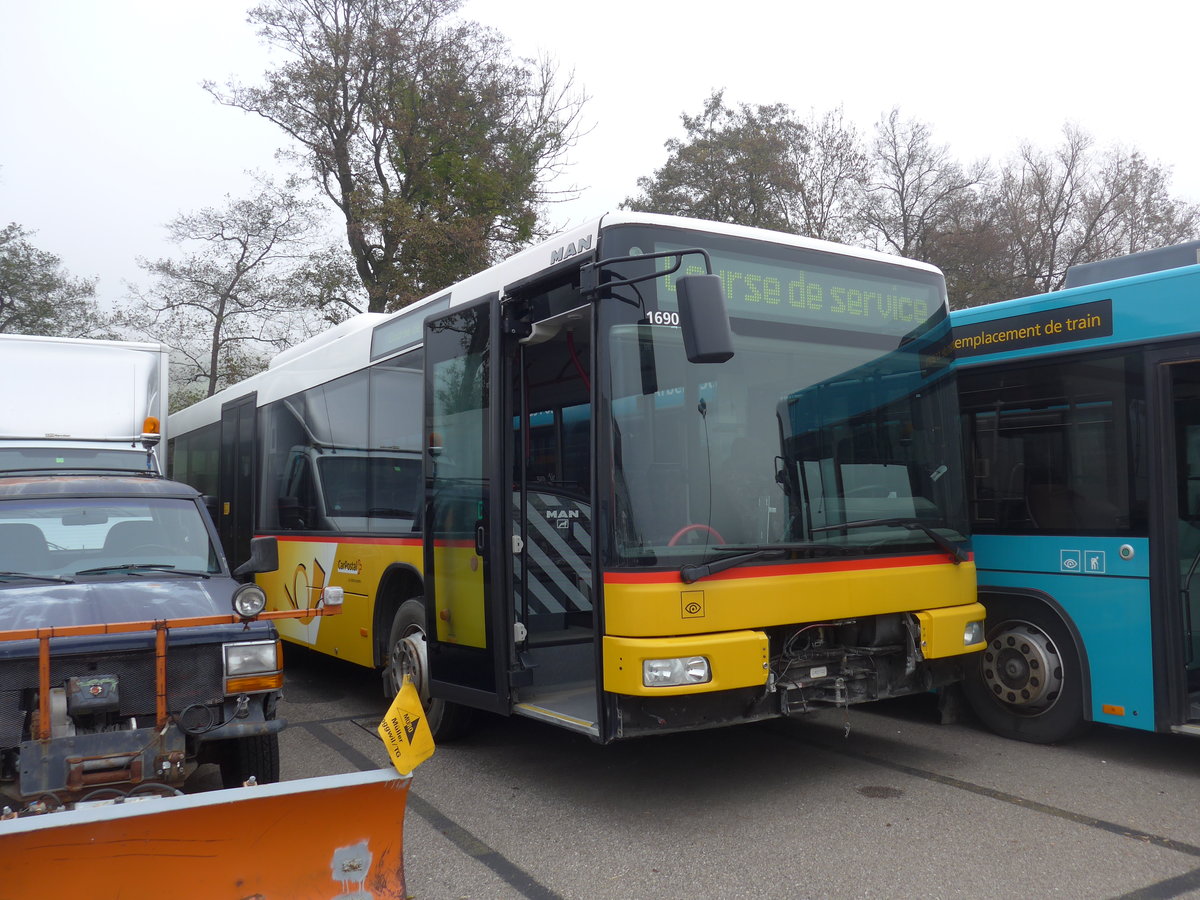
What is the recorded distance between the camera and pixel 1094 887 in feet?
14.2

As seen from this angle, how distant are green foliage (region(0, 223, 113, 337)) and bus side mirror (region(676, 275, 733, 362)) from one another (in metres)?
32.4

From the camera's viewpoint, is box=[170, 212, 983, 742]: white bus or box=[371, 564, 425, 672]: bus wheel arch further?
box=[371, 564, 425, 672]: bus wheel arch

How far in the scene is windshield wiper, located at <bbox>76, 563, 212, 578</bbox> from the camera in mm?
5633

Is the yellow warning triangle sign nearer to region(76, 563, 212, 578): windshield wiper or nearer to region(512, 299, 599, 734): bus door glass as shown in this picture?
region(512, 299, 599, 734): bus door glass

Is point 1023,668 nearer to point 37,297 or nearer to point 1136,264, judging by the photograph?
point 1136,264

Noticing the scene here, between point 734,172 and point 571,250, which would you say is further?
point 734,172

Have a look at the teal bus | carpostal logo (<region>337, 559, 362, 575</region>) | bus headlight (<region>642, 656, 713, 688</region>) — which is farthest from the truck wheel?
the teal bus

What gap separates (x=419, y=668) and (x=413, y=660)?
0.32 feet

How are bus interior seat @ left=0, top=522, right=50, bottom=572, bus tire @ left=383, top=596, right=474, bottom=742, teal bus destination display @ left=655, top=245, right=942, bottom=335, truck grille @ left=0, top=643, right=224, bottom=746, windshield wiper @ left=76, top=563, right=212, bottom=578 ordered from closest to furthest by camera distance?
truck grille @ left=0, top=643, right=224, bottom=746, teal bus destination display @ left=655, top=245, right=942, bottom=335, bus interior seat @ left=0, top=522, right=50, bottom=572, windshield wiper @ left=76, top=563, right=212, bottom=578, bus tire @ left=383, top=596, right=474, bottom=742

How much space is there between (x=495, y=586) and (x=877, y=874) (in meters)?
2.59

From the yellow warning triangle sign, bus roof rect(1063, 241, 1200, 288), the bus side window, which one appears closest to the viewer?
the yellow warning triangle sign

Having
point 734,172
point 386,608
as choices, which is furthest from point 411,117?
point 386,608

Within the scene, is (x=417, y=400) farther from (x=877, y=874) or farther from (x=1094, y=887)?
(x=1094, y=887)

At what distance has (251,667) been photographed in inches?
194
